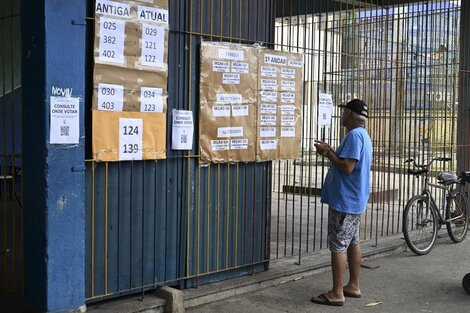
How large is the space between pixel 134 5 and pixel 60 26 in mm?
748

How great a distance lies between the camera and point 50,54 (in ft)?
13.6

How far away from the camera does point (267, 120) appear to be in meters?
5.85

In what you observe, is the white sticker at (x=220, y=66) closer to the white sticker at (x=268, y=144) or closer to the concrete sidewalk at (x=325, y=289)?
the white sticker at (x=268, y=144)

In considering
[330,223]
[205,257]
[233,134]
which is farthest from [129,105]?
[330,223]

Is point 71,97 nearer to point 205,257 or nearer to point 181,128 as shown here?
point 181,128

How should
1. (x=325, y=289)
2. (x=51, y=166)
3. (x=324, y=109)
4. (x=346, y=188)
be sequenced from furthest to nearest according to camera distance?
(x=324, y=109)
(x=325, y=289)
(x=346, y=188)
(x=51, y=166)

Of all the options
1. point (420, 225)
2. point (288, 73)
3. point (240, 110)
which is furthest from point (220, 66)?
point (420, 225)

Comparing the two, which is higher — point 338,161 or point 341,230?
point 338,161

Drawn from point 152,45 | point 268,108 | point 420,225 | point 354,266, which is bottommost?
point 354,266

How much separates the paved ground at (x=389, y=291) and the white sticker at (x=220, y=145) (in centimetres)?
145

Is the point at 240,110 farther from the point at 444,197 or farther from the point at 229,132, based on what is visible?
the point at 444,197

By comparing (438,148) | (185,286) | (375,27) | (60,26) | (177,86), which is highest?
(375,27)

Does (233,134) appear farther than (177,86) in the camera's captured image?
Yes

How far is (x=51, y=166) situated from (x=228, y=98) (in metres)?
1.92
